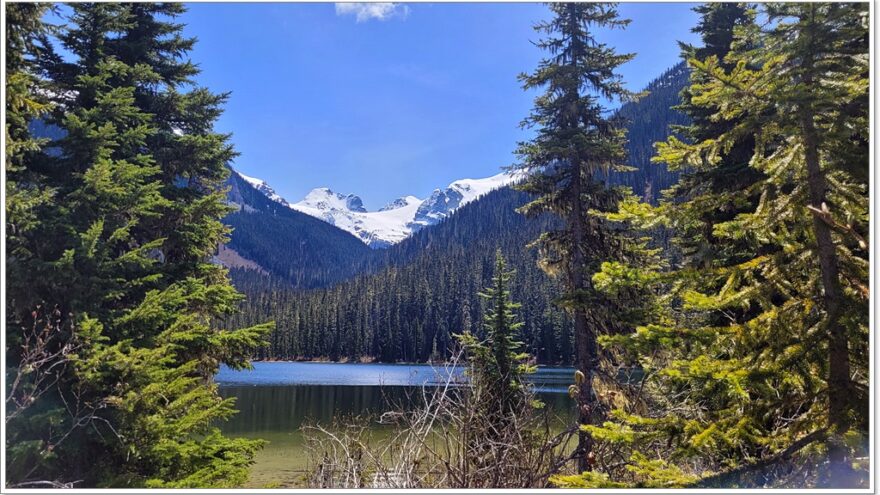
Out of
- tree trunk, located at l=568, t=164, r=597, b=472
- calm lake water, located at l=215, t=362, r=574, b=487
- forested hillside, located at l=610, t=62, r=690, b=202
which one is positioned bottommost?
calm lake water, located at l=215, t=362, r=574, b=487

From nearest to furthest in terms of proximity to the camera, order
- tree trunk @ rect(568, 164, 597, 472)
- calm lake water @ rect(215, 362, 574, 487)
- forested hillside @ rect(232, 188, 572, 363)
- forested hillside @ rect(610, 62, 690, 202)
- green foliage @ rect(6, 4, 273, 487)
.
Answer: green foliage @ rect(6, 4, 273, 487), tree trunk @ rect(568, 164, 597, 472), calm lake water @ rect(215, 362, 574, 487), forested hillside @ rect(232, 188, 572, 363), forested hillside @ rect(610, 62, 690, 202)

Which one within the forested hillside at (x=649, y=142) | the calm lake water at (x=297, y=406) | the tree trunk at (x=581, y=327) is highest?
the forested hillside at (x=649, y=142)

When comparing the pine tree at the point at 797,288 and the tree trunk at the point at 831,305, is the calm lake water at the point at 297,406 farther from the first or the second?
the tree trunk at the point at 831,305

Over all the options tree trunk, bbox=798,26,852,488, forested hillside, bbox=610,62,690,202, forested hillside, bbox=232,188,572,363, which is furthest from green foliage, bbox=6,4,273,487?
forested hillside, bbox=610,62,690,202

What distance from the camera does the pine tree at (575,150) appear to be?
12148 mm

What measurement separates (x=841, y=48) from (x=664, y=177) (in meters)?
171

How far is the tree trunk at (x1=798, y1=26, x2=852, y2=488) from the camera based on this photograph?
407 centimetres

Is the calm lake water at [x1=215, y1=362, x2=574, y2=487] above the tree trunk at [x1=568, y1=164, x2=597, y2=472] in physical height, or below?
below

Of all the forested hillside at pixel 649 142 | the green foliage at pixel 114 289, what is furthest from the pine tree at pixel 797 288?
the forested hillside at pixel 649 142

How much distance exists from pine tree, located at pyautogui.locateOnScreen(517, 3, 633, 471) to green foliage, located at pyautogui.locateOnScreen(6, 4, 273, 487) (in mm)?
7233

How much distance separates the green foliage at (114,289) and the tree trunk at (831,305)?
791 centimetres

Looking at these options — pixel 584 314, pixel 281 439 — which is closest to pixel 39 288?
pixel 584 314

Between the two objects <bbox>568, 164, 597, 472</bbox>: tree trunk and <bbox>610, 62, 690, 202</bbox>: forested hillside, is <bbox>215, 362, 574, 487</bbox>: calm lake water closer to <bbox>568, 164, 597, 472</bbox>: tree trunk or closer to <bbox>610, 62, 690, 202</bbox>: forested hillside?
<bbox>568, 164, 597, 472</bbox>: tree trunk

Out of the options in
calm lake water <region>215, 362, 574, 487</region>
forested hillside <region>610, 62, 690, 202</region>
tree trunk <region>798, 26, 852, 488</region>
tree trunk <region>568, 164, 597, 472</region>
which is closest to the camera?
tree trunk <region>798, 26, 852, 488</region>
